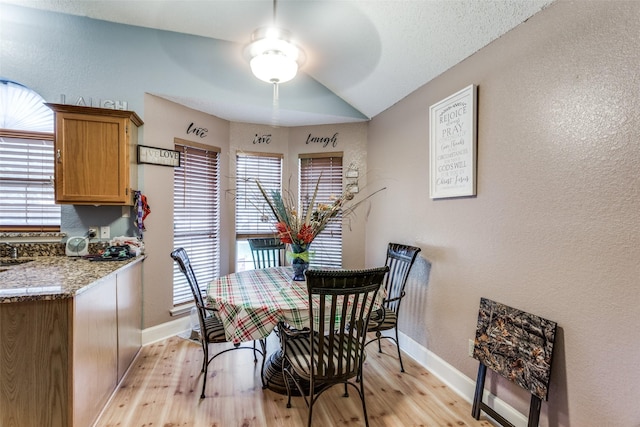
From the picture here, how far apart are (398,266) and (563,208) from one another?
5.01 feet

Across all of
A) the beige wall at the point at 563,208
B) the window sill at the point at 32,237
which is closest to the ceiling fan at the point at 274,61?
the beige wall at the point at 563,208

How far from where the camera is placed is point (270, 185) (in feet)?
13.4

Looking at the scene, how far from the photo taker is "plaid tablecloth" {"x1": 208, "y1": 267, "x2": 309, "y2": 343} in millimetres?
1803

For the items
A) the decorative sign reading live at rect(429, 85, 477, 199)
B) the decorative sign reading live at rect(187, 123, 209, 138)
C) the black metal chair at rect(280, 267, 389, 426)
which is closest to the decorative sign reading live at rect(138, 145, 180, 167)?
the decorative sign reading live at rect(187, 123, 209, 138)

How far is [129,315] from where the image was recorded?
8.38 ft

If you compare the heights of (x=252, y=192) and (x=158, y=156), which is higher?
(x=158, y=156)

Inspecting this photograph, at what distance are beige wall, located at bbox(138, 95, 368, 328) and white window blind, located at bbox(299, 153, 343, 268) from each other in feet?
0.33

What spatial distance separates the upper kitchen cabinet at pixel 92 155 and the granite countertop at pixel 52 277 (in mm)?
537

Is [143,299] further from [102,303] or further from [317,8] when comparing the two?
[317,8]

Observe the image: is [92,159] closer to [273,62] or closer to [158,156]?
[158,156]

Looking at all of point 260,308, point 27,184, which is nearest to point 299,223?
point 260,308

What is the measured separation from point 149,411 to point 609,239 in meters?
2.87

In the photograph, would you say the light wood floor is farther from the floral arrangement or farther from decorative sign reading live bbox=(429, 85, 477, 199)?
decorative sign reading live bbox=(429, 85, 477, 199)

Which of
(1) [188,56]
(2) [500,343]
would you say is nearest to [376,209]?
(2) [500,343]
